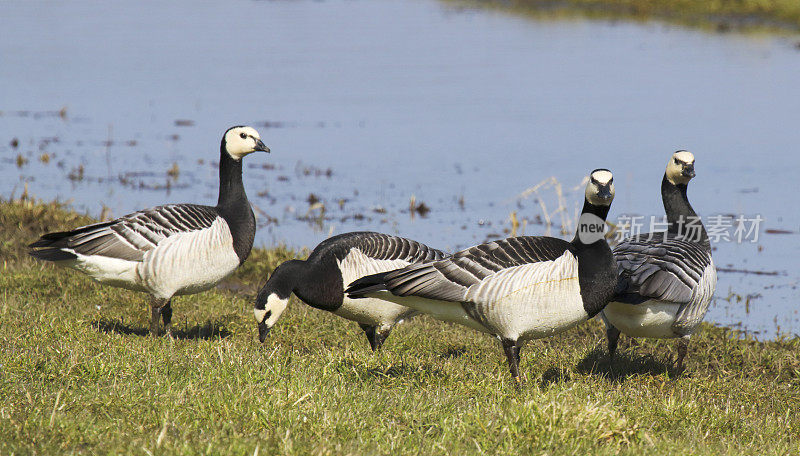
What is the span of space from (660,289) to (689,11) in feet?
116

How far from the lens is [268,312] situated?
28.2 ft

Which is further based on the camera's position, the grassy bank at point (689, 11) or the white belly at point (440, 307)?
the grassy bank at point (689, 11)

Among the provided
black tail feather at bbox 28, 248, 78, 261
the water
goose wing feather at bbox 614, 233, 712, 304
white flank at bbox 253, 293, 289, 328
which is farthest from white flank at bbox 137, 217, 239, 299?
the water

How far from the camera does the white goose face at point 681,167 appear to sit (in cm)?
973

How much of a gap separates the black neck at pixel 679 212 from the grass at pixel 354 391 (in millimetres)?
1226

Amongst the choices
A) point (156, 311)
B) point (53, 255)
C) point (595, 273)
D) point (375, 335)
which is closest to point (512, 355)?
point (595, 273)

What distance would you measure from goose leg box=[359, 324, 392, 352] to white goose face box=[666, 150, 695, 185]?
3.33 meters

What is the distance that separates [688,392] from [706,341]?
94.8 inches

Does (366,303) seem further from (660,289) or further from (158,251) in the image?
(660,289)

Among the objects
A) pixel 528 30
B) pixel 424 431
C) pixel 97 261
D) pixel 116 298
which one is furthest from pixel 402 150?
pixel 528 30

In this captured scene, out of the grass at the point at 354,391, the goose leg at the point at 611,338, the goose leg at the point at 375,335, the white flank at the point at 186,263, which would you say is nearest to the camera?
the grass at the point at 354,391

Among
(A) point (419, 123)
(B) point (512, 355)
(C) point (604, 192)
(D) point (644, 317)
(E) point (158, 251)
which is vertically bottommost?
(B) point (512, 355)

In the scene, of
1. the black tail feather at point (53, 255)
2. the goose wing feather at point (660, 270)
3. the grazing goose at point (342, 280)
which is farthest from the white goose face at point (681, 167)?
the black tail feather at point (53, 255)

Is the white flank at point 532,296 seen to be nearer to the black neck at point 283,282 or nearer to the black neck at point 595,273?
the black neck at point 595,273
